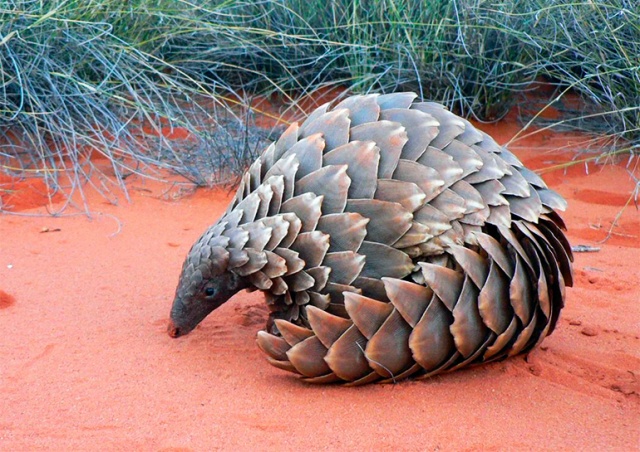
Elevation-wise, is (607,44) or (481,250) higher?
(607,44)

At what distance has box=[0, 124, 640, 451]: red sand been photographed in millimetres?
2727

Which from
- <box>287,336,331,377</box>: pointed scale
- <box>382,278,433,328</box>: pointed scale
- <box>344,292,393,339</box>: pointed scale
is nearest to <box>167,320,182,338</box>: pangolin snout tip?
<box>287,336,331,377</box>: pointed scale

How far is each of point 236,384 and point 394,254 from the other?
82cm

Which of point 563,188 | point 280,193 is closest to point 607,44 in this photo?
point 563,188

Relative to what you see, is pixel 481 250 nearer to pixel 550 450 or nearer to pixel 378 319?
pixel 378 319

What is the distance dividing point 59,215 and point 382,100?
2.82 metres

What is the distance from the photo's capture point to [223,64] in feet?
20.2

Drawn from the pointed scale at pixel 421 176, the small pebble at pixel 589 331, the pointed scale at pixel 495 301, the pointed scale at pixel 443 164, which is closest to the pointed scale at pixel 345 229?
the pointed scale at pixel 421 176

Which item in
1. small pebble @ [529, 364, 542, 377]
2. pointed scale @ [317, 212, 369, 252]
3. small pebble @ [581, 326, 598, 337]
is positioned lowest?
small pebble @ [529, 364, 542, 377]

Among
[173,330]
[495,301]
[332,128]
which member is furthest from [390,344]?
[173,330]

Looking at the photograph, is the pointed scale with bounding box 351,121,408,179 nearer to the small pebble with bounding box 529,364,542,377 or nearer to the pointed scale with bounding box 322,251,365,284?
the pointed scale with bounding box 322,251,365,284

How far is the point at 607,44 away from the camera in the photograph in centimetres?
591

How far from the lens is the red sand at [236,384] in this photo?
273 cm

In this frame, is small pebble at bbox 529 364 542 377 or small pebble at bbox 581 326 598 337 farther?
small pebble at bbox 581 326 598 337
